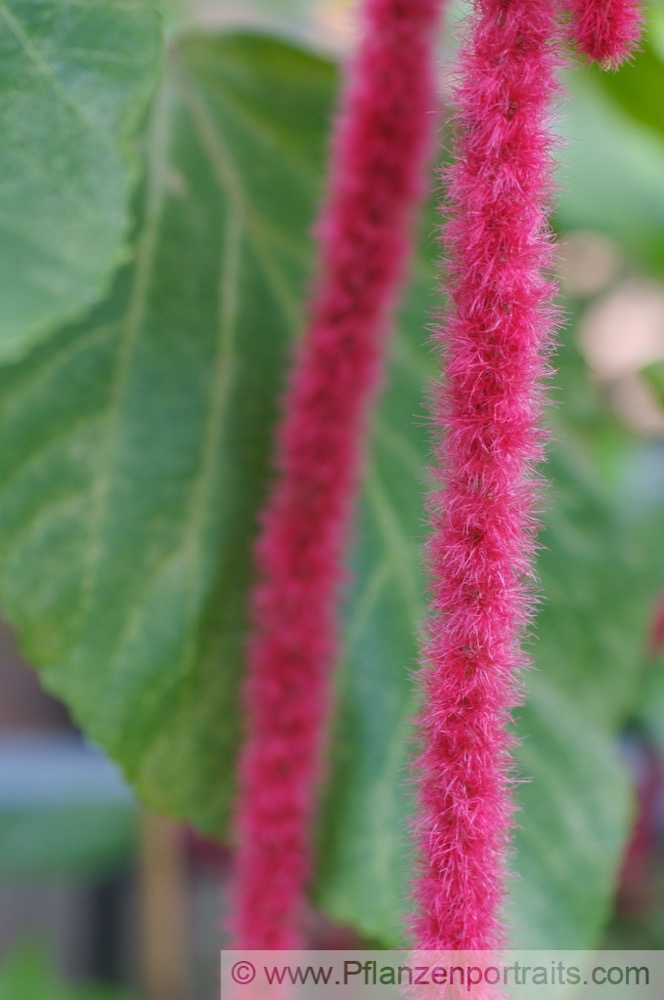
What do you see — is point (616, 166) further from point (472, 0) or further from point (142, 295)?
point (472, 0)

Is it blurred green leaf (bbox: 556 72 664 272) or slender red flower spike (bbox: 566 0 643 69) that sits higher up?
blurred green leaf (bbox: 556 72 664 272)

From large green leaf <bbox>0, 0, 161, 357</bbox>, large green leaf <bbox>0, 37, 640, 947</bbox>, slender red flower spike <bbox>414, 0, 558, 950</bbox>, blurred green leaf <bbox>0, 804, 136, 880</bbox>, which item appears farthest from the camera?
blurred green leaf <bbox>0, 804, 136, 880</bbox>

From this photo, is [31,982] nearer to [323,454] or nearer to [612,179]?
[323,454]

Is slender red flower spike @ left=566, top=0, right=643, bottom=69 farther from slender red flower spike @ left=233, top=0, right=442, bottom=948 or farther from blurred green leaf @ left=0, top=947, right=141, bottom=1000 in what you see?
blurred green leaf @ left=0, top=947, right=141, bottom=1000

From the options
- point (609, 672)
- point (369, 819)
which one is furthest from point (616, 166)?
point (369, 819)

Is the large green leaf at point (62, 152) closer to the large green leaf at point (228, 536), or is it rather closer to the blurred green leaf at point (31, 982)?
the large green leaf at point (228, 536)

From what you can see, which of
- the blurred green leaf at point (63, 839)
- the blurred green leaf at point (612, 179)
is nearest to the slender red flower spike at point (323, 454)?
the blurred green leaf at point (612, 179)

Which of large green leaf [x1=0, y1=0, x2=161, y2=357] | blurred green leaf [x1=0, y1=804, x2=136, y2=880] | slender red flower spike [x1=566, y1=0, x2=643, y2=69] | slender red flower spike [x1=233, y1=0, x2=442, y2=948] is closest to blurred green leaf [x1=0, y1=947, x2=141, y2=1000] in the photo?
blurred green leaf [x1=0, y1=804, x2=136, y2=880]
